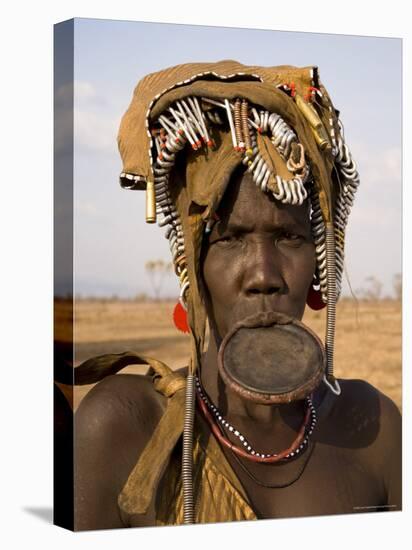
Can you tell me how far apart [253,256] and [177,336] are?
11734mm

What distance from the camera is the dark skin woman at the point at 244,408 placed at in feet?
18.0

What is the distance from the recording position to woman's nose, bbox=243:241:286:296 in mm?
5480

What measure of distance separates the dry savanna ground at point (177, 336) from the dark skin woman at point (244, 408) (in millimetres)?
6046

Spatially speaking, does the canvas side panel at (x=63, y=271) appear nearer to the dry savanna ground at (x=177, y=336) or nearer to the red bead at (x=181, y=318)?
the red bead at (x=181, y=318)

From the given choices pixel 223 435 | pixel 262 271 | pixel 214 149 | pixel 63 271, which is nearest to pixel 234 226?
pixel 262 271

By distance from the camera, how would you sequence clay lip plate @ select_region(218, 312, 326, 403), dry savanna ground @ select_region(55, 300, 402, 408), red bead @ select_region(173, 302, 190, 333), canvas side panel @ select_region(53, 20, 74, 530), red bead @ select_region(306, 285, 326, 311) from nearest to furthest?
clay lip plate @ select_region(218, 312, 326, 403) → canvas side panel @ select_region(53, 20, 74, 530) → red bead @ select_region(173, 302, 190, 333) → red bead @ select_region(306, 285, 326, 311) → dry savanna ground @ select_region(55, 300, 402, 408)

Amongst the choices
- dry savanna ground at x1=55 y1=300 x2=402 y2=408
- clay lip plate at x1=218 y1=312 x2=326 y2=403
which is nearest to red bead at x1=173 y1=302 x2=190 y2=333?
clay lip plate at x1=218 y1=312 x2=326 y2=403

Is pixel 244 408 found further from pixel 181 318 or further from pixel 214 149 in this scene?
pixel 214 149

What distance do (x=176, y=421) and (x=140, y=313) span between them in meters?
13.1

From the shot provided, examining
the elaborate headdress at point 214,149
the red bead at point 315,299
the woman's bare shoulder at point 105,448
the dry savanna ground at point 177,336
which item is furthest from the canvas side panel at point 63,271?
the dry savanna ground at point 177,336

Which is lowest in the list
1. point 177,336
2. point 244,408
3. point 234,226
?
point 177,336

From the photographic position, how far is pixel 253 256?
5504 millimetres

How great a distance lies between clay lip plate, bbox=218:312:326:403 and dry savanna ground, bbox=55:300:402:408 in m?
6.36

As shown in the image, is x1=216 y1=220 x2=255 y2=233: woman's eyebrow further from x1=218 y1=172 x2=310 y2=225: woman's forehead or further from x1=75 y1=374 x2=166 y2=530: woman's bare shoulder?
x1=75 y1=374 x2=166 y2=530: woman's bare shoulder
